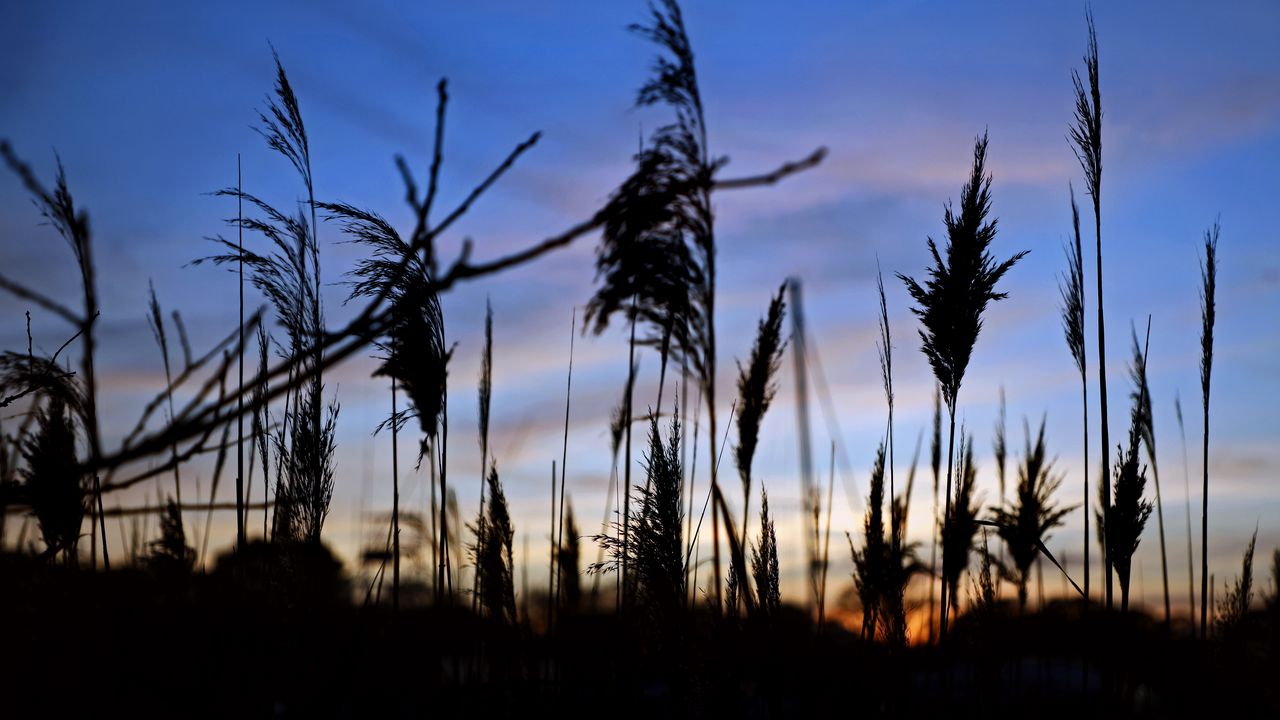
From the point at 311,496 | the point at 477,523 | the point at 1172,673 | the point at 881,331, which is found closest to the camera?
the point at 311,496

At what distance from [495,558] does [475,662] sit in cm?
45

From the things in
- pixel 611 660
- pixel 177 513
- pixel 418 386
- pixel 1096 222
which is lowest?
pixel 611 660

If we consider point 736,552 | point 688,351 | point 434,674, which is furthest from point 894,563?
point 434,674

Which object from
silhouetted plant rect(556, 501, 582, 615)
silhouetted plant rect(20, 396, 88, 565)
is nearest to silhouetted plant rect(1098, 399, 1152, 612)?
silhouetted plant rect(556, 501, 582, 615)

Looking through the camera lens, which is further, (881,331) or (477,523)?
(477,523)

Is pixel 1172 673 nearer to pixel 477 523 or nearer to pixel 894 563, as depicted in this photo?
pixel 894 563

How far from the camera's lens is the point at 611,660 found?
4430 millimetres

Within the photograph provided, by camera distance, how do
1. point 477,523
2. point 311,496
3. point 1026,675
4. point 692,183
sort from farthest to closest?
point 1026,675 → point 477,523 → point 311,496 → point 692,183

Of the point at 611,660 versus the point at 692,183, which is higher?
the point at 692,183

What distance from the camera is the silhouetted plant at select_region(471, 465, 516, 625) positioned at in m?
3.94

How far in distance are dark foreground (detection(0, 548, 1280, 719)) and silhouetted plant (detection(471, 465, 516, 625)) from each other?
104 mm

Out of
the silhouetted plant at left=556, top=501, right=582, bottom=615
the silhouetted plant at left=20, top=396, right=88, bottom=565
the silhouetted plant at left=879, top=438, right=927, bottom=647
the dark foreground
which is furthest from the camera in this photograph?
the silhouetted plant at left=556, top=501, right=582, bottom=615

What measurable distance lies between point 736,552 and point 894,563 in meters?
0.96

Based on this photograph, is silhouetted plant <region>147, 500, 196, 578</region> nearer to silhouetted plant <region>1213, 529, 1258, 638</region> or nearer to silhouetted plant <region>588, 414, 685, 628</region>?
silhouetted plant <region>588, 414, 685, 628</region>
